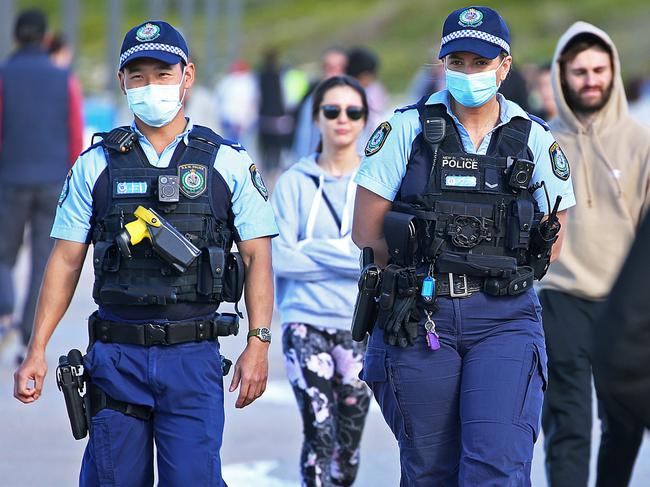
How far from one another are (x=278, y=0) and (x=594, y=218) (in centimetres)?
9883

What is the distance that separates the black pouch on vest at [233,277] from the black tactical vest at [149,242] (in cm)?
1

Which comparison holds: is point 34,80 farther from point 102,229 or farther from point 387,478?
point 102,229

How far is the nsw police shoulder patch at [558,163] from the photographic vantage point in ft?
15.6

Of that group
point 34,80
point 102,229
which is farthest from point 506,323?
point 34,80

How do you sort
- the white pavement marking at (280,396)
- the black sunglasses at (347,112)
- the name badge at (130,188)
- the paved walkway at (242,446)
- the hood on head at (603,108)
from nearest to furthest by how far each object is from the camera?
the name badge at (130,188) → the hood on head at (603,108) → the black sunglasses at (347,112) → the paved walkway at (242,446) → the white pavement marking at (280,396)

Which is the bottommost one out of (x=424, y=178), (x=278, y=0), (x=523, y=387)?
(x=523, y=387)

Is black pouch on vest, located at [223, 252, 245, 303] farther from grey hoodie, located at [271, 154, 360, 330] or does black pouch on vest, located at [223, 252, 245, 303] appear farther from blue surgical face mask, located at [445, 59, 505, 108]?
grey hoodie, located at [271, 154, 360, 330]

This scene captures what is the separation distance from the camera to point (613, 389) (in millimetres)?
2713

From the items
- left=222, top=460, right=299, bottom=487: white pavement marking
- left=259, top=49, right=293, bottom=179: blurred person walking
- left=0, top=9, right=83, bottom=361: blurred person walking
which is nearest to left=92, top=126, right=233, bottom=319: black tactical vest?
left=222, top=460, right=299, bottom=487: white pavement marking

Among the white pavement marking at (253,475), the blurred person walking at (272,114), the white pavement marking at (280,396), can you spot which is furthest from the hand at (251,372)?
the blurred person walking at (272,114)

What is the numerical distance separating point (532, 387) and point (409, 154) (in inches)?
33.5

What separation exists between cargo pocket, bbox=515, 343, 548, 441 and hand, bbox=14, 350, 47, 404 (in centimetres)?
154

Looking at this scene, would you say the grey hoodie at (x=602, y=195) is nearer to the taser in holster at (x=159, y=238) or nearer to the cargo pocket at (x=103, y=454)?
the taser in holster at (x=159, y=238)

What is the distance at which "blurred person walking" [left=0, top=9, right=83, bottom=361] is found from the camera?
356 inches
